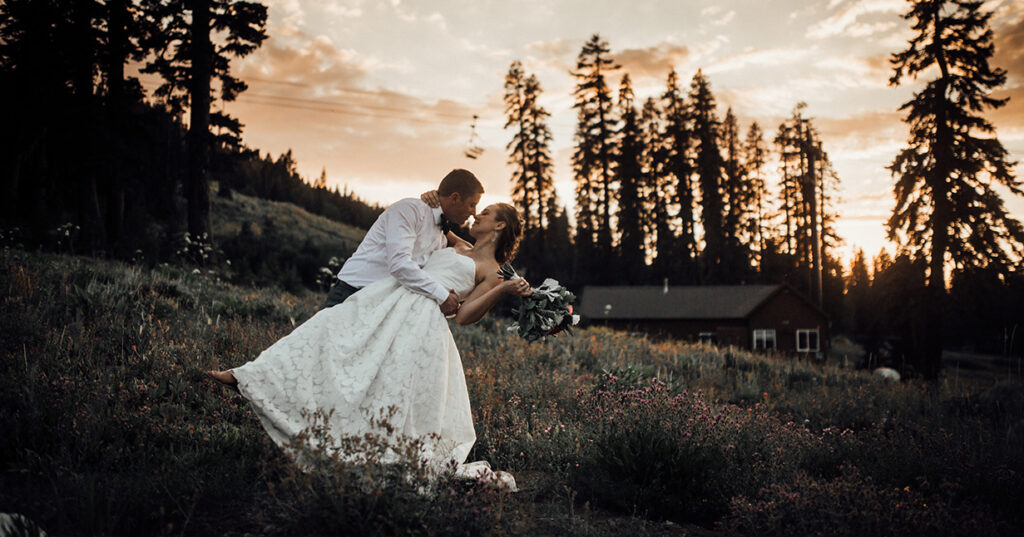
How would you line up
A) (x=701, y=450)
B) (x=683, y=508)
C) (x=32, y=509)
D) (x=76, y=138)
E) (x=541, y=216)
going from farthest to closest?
(x=541, y=216), (x=76, y=138), (x=701, y=450), (x=683, y=508), (x=32, y=509)

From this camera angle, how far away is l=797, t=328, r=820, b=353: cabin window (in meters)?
33.7

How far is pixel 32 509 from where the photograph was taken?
292 centimetres

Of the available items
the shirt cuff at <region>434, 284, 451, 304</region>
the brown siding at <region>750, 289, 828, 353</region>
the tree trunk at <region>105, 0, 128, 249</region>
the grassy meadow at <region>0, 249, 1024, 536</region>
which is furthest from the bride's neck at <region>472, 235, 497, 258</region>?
the brown siding at <region>750, 289, 828, 353</region>

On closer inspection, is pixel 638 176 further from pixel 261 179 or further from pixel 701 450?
pixel 261 179

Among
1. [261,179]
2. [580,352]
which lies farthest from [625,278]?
[261,179]

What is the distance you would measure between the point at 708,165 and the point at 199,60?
3434 cm

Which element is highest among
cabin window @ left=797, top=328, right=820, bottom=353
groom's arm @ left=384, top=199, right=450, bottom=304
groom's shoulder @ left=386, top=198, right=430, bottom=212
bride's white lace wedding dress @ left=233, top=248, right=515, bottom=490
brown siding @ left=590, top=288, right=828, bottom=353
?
groom's shoulder @ left=386, top=198, right=430, bottom=212

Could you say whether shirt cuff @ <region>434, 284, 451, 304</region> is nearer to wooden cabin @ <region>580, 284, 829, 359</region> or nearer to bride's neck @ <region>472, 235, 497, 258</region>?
bride's neck @ <region>472, 235, 497, 258</region>

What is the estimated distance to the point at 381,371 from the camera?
3809 mm

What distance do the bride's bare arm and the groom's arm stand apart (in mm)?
211

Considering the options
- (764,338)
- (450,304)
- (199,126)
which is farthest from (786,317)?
(450,304)

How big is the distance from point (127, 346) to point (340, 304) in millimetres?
3368

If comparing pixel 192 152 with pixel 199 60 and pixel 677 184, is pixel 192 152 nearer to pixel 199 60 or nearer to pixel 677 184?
pixel 199 60

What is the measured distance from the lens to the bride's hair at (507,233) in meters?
4.56
